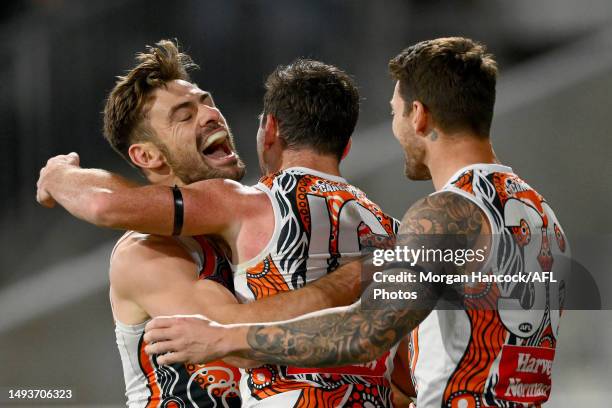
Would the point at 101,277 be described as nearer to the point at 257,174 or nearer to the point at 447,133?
the point at 257,174

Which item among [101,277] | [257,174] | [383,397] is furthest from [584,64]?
[383,397]

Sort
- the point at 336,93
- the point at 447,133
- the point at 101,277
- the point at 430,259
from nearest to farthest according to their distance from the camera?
the point at 430,259, the point at 447,133, the point at 336,93, the point at 101,277

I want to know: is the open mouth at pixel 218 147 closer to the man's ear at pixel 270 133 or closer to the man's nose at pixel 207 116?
the man's nose at pixel 207 116

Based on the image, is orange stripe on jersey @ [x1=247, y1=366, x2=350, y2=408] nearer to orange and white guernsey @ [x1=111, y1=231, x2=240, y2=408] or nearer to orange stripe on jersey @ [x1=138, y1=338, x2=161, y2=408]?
orange and white guernsey @ [x1=111, y1=231, x2=240, y2=408]

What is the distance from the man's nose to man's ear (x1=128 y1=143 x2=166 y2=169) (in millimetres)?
199

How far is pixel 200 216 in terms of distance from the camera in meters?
2.55

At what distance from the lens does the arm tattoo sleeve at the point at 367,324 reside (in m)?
2.14

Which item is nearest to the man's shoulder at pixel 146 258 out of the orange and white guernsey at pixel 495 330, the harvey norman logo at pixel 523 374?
the orange and white guernsey at pixel 495 330

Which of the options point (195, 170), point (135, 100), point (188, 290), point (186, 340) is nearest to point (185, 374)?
point (188, 290)

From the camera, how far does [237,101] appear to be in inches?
281

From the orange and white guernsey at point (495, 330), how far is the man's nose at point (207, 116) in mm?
1174

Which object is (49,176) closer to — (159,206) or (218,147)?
(159,206)

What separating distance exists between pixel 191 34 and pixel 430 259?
18.1 feet

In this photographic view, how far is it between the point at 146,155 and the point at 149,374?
0.83 metres
